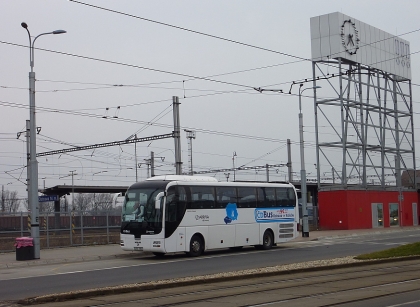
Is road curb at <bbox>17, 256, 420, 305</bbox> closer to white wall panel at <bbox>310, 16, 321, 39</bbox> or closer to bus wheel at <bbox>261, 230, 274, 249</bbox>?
bus wheel at <bbox>261, 230, 274, 249</bbox>

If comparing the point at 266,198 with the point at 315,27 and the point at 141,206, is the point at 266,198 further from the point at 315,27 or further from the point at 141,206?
the point at 315,27

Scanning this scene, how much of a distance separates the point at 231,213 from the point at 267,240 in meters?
3.24

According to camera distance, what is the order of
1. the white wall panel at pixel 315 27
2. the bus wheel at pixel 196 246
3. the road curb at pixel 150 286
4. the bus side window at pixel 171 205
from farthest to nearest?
the white wall panel at pixel 315 27 → the bus wheel at pixel 196 246 → the bus side window at pixel 171 205 → the road curb at pixel 150 286

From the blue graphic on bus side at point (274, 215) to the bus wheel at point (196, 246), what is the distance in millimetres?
3778

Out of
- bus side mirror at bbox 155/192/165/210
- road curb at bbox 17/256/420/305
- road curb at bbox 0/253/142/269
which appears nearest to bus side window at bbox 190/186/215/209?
bus side mirror at bbox 155/192/165/210

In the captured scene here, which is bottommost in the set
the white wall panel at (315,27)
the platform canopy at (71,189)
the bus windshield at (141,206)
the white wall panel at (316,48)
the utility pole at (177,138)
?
the bus windshield at (141,206)

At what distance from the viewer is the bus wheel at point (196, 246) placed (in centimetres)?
2550

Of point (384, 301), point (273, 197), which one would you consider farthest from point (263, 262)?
point (384, 301)

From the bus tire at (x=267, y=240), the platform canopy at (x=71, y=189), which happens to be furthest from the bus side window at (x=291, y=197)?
the platform canopy at (x=71, y=189)

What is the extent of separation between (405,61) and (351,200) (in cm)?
1501

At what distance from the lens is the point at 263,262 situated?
2192cm

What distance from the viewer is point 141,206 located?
81.5 ft

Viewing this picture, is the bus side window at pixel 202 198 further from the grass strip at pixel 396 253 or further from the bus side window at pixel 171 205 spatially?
the grass strip at pixel 396 253

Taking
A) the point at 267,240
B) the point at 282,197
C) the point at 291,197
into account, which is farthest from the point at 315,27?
the point at 267,240
